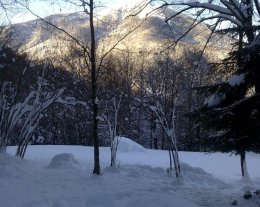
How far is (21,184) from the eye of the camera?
8.20 metres

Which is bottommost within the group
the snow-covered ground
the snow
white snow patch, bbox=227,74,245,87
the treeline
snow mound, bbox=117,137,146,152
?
the snow-covered ground

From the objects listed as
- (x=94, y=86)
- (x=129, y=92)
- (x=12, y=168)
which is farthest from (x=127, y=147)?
(x=129, y=92)

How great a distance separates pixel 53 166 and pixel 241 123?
568 centimetres

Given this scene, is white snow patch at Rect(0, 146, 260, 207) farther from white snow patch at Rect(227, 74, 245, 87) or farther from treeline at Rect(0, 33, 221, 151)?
treeline at Rect(0, 33, 221, 151)

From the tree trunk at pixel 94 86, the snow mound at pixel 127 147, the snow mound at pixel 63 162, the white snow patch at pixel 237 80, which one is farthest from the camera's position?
the snow mound at pixel 127 147

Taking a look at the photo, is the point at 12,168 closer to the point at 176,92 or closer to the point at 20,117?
the point at 20,117

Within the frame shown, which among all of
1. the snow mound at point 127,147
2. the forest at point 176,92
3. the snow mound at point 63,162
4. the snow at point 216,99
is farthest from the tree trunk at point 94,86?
the snow mound at point 127,147

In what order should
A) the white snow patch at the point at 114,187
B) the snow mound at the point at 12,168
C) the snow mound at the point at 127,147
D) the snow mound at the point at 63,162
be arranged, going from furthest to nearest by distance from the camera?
1. the snow mound at the point at 127,147
2. the snow mound at the point at 63,162
3. the snow mound at the point at 12,168
4. the white snow patch at the point at 114,187

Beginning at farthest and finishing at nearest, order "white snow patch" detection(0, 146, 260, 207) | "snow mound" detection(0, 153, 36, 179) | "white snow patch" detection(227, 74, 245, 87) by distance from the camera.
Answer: "snow mound" detection(0, 153, 36, 179)
"white snow patch" detection(227, 74, 245, 87)
"white snow patch" detection(0, 146, 260, 207)

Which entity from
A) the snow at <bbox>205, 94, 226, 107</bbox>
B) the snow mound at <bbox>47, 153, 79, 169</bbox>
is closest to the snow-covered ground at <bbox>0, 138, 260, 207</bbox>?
the snow mound at <bbox>47, 153, 79, 169</bbox>

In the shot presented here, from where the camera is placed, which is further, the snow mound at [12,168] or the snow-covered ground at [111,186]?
the snow mound at [12,168]

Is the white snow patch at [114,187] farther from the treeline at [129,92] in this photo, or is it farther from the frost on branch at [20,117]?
the treeline at [129,92]

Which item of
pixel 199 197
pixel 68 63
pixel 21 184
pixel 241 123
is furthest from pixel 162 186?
pixel 68 63

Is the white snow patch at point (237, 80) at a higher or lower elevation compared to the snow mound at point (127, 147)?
higher
